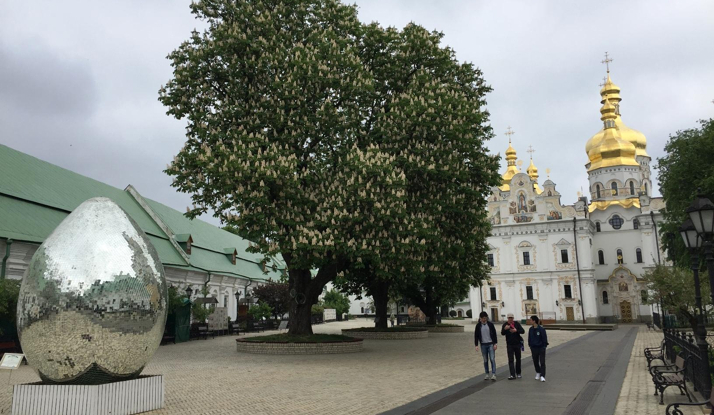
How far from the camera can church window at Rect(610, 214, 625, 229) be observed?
72.7 metres

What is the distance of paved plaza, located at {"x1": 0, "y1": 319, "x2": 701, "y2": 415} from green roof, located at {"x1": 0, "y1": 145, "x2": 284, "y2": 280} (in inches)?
407

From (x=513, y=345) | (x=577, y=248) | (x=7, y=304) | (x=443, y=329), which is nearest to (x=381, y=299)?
(x=443, y=329)

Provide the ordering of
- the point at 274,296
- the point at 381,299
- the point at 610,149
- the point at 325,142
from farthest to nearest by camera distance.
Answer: the point at 610,149, the point at 274,296, the point at 381,299, the point at 325,142

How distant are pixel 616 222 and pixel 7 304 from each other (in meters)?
71.1

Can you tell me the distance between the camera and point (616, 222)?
73000 millimetres

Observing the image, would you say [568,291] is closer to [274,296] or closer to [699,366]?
[274,296]

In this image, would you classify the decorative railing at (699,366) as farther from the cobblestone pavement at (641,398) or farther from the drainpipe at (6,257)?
the drainpipe at (6,257)

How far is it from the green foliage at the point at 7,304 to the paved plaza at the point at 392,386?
223 cm

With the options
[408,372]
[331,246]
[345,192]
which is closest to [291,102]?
[345,192]

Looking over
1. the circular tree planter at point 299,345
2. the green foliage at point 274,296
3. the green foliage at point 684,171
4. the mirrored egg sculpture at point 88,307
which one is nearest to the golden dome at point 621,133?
the green foliage at point 684,171

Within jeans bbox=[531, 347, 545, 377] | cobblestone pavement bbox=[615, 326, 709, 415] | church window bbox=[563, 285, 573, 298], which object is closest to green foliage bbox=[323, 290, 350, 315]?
church window bbox=[563, 285, 573, 298]

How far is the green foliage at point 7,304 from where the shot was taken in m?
19.8

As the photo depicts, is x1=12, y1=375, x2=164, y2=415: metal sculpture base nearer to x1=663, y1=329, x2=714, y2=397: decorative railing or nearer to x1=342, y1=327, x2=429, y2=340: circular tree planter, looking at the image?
x1=663, y1=329, x2=714, y2=397: decorative railing

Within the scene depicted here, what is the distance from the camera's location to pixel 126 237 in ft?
35.1
